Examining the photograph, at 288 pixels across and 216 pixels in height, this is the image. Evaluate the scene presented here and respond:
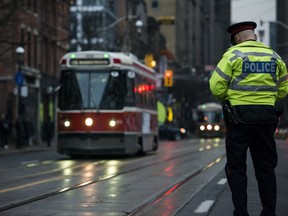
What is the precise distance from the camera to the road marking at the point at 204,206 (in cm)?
927

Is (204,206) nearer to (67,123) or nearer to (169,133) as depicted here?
(67,123)

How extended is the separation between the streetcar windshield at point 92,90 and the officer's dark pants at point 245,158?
51.2ft

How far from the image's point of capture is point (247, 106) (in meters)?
6.57

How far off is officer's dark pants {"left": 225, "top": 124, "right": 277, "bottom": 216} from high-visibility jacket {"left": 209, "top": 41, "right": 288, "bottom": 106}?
266 millimetres

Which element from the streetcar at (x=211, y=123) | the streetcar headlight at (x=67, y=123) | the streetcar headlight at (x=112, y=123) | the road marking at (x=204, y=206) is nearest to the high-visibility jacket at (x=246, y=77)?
the road marking at (x=204, y=206)

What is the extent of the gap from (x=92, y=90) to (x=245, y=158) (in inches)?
622

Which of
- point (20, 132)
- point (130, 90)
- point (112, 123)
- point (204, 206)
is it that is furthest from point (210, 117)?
point (204, 206)

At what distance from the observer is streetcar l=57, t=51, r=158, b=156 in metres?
22.2

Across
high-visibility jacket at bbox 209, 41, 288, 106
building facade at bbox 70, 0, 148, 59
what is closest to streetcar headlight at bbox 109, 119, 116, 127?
high-visibility jacket at bbox 209, 41, 288, 106

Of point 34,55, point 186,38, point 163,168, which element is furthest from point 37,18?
point 186,38

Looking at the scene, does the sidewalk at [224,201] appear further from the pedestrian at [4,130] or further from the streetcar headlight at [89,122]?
the pedestrian at [4,130]

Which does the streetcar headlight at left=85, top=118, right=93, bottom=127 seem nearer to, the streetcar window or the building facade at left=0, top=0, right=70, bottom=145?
the streetcar window

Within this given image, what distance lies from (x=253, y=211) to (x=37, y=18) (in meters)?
39.0

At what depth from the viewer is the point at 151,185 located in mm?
13023
